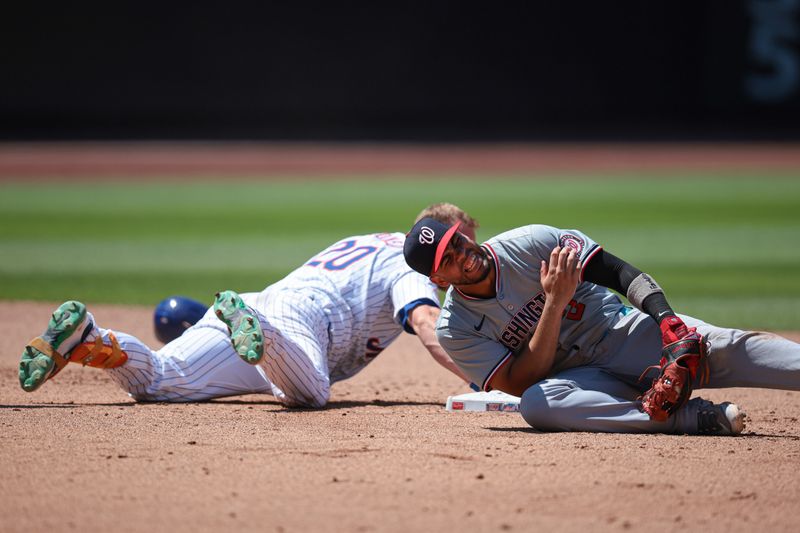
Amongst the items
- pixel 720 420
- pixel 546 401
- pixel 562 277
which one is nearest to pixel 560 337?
pixel 546 401

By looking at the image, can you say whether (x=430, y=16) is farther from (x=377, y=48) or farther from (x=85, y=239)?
(x=85, y=239)

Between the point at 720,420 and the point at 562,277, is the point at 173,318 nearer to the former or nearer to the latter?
the point at 562,277

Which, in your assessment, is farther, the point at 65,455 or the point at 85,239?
the point at 85,239

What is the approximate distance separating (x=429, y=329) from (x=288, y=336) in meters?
0.65

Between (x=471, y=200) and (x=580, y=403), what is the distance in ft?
39.9

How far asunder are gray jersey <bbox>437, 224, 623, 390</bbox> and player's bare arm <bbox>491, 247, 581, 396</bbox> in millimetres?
72

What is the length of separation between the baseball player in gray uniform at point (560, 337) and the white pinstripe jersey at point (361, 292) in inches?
30.0

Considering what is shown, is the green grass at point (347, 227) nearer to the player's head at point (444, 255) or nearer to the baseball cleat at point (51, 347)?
the player's head at point (444, 255)

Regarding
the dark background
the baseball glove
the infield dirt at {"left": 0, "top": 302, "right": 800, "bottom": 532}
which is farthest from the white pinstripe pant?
the dark background

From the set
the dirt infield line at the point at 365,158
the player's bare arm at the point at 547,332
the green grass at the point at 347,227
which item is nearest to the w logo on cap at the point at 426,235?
the player's bare arm at the point at 547,332

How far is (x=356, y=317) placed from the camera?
5172mm

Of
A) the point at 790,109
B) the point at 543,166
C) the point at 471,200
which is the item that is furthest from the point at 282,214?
the point at 790,109

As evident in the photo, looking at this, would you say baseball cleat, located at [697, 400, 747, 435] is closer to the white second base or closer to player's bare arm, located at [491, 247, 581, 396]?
player's bare arm, located at [491, 247, 581, 396]

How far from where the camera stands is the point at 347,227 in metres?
13.4
